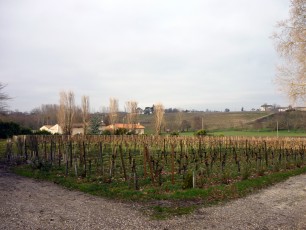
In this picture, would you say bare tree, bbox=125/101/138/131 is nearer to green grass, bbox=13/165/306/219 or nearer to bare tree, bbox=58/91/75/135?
bare tree, bbox=58/91/75/135

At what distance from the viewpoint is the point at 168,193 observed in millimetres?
8984

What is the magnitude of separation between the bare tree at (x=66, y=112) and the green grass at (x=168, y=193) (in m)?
39.6

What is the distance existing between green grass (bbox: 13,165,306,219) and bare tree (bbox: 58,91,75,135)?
39586 mm

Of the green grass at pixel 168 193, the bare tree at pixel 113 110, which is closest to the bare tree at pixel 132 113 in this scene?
the bare tree at pixel 113 110

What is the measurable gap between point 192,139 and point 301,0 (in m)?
15.0

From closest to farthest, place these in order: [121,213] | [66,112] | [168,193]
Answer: [121,213] → [168,193] → [66,112]

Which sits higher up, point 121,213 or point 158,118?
point 158,118

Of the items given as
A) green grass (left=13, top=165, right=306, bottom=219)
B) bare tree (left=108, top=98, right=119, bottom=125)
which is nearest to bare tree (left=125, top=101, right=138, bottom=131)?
bare tree (left=108, top=98, right=119, bottom=125)

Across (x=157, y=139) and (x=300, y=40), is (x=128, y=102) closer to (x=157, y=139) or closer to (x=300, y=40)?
(x=157, y=139)

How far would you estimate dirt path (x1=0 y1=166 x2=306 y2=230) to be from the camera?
6281 millimetres

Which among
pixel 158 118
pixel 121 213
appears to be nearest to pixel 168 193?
pixel 121 213

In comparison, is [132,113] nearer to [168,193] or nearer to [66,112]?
[66,112]

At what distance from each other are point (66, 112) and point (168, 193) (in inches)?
1755

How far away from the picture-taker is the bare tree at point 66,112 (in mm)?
49812
